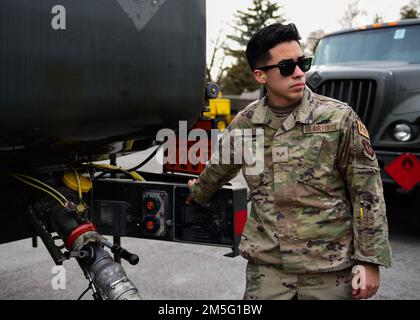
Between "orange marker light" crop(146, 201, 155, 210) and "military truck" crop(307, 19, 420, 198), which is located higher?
"military truck" crop(307, 19, 420, 198)

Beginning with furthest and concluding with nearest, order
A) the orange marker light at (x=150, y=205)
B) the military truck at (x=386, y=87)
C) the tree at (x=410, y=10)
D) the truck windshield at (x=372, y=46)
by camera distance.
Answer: the tree at (x=410, y=10) → the truck windshield at (x=372, y=46) → the military truck at (x=386, y=87) → the orange marker light at (x=150, y=205)

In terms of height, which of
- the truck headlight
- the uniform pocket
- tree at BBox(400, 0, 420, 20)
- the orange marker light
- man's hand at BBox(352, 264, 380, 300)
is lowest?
man's hand at BBox(352, 264, 380, 300)

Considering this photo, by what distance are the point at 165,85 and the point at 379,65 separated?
4092 millimetres

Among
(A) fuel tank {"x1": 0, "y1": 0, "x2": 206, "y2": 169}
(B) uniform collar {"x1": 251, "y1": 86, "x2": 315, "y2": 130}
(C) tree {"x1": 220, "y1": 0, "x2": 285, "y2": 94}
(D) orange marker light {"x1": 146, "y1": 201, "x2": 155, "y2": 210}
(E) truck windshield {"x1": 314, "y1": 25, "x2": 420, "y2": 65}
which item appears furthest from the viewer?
(C) tree {"x1": 220, "y1": 0, "x2": 285, "y2": 94}

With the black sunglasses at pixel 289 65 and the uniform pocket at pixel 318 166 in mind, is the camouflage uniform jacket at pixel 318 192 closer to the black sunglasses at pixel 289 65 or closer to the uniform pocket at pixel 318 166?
the uniform pocket at pixel 318 166

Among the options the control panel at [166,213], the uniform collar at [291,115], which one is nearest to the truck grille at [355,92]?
the control panel at [166,213]

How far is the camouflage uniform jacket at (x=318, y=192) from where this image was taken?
6.42ft

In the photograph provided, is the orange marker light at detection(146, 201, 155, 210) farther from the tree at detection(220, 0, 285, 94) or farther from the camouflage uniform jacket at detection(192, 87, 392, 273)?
the tree at detection(220, 0, 285, 94)

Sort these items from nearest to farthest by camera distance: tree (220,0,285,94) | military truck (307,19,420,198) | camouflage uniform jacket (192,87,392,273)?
camouflage uniform jacket (192,87,392,273)
military truck (307,19,420,198)
tree (220,0,285,94)

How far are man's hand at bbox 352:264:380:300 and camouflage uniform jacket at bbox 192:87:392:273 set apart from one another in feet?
0.15

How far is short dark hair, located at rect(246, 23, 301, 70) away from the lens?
2.10 m

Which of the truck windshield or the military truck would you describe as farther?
the truck windshield

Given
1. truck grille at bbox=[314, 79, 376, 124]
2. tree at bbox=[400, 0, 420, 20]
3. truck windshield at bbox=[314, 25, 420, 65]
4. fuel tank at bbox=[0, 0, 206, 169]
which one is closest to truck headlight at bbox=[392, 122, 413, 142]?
truck grille at bbox=[314, 79, 376, 124]

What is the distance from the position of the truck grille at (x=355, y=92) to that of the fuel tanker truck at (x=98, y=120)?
2940 millimetres
